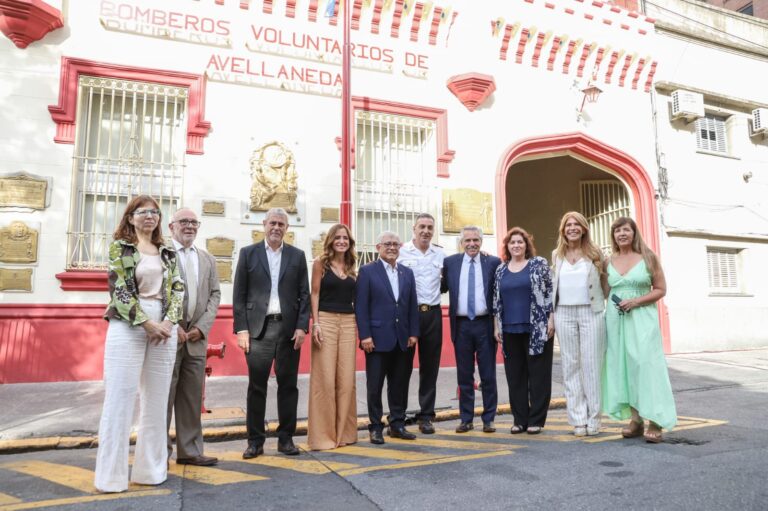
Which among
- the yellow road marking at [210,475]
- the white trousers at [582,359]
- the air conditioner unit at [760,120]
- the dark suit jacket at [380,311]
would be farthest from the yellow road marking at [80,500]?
the air conditioner unit at [760,120]

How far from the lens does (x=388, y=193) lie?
9883 millimetres

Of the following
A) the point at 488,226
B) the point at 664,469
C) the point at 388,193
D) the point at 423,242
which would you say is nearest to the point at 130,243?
the point at 423,242

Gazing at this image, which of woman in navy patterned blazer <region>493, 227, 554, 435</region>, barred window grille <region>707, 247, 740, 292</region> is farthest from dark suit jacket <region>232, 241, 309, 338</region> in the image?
barred window grille <region>707, 247, 740, 292</region>

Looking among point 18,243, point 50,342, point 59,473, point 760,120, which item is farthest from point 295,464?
point 760,120

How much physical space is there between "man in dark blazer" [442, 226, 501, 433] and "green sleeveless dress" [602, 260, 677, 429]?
1053 millimetres

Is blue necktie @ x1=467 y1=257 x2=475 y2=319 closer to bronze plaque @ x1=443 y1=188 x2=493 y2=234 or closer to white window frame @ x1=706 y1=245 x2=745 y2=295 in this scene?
bronze plaque @ x1=443 y1=188 x2=493 y2=234

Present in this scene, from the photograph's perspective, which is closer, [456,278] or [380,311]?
[380,311]

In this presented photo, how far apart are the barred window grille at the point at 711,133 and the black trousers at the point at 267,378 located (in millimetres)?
11842

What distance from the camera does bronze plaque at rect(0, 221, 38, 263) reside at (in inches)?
293

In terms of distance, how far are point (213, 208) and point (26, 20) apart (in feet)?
11.4

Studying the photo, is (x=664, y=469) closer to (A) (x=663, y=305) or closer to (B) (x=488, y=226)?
(B) (x=488, y=226)

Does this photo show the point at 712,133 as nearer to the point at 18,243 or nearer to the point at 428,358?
the point at 428,358

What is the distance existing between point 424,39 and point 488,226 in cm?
361

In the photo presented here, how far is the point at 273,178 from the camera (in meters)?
8.79
